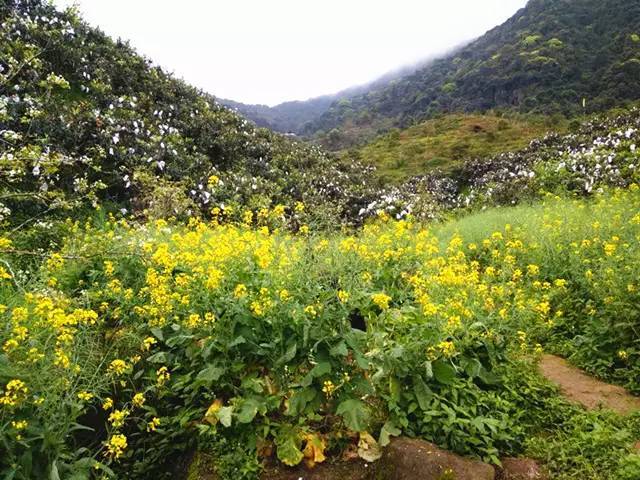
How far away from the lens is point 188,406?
3.96m

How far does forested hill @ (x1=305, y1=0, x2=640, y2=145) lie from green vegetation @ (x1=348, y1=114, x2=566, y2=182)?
12.0 metres

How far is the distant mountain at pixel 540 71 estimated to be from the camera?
53.2 m

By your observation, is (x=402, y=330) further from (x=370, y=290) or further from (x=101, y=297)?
(x=101, y=297)

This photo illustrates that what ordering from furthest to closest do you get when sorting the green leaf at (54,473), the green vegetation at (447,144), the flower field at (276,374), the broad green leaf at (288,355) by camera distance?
the green vegetation at (447,144) < the broad green leaf at (288,355) < the flower field at (276,374) < the green leaf at (54,473)

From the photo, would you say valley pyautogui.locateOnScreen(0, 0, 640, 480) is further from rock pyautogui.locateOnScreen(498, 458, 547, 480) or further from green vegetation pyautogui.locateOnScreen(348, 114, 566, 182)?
green vegetation pyautogui.locateOnScreen(348, 114, 566, 182)

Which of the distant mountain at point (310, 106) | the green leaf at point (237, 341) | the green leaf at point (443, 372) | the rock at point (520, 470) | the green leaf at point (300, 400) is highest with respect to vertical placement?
the distant mountain at point (310, 106)

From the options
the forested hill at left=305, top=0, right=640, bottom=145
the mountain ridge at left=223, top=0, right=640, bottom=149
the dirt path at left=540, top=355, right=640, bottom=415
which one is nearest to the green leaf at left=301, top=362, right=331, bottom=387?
the dirt path at left=540, top=355, right=640, bottom=415

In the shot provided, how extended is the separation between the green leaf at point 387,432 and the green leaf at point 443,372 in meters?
0.56

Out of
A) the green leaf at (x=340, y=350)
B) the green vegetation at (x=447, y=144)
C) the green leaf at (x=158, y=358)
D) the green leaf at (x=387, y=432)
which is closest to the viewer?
the green leaf at (x=340, y=350)

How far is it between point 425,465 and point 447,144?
31615 millimetres

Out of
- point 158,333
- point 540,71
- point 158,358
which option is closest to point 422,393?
point 158,358

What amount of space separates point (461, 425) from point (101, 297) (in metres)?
3.92

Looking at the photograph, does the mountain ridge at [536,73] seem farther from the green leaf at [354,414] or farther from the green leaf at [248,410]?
the green leaf at [248,410]

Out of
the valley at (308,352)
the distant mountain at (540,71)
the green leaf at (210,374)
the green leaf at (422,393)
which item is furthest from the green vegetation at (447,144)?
the green leaf at (210,374)
